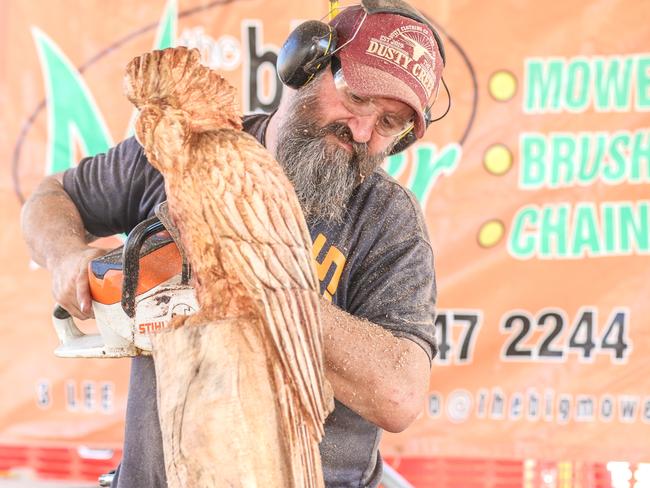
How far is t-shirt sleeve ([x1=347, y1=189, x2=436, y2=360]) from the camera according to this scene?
1.33 m

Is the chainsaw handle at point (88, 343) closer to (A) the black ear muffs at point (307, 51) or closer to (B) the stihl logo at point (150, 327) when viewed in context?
(B) the stihl logo at point (150, 327)

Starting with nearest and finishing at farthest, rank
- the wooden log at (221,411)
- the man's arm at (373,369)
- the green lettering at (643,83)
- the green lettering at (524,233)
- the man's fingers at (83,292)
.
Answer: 1. the wooden log at (221,411)
2. the man's arm at (373,369)
3. the man's fingers at (83,292)
4. the green lettering at (643,83)
5. the green lettering at (524,233)

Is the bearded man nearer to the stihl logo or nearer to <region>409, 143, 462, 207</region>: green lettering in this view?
the stihl logo

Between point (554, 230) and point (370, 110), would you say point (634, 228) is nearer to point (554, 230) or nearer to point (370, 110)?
point (554, 230)

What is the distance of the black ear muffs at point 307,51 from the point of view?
1386 mm

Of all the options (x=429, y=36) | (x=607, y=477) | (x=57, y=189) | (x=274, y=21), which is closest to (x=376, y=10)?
(x=429, y=36)

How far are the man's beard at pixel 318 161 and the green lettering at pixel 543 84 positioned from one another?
1.35 meters

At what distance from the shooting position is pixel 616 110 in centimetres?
260

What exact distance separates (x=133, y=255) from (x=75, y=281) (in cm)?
21

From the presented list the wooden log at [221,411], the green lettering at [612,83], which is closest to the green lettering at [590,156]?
the green lettering at [612,83]

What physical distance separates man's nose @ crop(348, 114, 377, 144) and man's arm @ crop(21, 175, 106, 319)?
0.53 meters

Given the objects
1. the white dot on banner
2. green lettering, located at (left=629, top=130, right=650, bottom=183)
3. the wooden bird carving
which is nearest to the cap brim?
the wooden bird carving

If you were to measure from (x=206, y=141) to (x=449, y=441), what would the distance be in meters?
2.12

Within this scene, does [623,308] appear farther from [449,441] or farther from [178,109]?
[178,109]
